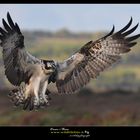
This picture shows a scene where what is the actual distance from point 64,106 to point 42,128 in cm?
115

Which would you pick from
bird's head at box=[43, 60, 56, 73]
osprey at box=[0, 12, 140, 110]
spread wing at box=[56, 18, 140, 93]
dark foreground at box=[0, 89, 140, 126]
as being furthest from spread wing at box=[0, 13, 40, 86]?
spread wing at box=[56, 18, 140, 93]

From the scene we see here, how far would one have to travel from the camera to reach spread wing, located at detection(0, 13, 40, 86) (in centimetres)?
975

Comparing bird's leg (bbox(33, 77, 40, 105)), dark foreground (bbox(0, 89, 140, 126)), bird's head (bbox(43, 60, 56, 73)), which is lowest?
dark foreground (bbox(0, 89, 140, 126))

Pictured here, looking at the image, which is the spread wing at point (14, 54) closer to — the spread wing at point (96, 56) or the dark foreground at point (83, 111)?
the dark foreground at point (83, 111)

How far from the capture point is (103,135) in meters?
9.84

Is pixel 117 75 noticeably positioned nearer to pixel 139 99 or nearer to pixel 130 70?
pixel 130 70

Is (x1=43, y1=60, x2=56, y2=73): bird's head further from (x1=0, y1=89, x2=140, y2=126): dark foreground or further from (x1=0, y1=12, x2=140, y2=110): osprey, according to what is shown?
(x1=0, y1=89, x2=140, y2=126): dark foreground

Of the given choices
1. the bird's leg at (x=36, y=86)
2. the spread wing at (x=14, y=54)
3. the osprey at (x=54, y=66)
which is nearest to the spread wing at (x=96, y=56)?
the osprey at (x=54, y=66)

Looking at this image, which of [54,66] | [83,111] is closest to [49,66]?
[54,66]

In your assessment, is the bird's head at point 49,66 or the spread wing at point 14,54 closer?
the spread wing at point 14,54

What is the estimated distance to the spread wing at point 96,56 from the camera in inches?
400

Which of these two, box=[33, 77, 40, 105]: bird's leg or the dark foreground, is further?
the dark foreground

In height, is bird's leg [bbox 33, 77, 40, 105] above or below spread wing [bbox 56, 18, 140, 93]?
below

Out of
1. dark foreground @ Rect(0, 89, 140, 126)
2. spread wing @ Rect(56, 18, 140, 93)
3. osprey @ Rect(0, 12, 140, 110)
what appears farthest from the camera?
dark foreground @ Rect(0, 89, 140, 126)
